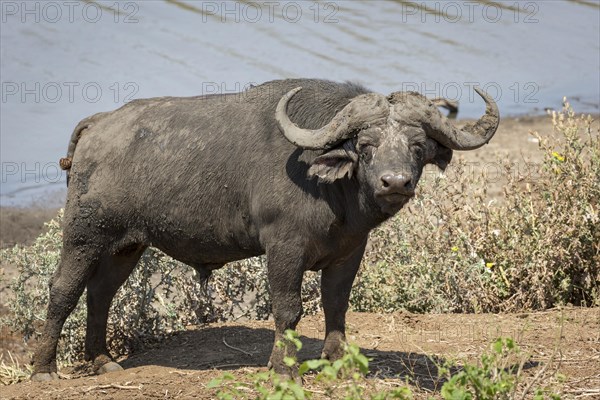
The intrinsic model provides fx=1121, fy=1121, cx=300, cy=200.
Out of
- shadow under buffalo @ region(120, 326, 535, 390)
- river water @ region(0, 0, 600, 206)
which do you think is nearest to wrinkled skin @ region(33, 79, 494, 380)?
shadow under buffalo @ region(120, 326, 535, 390)

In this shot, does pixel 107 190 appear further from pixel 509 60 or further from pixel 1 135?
pixel 509 60

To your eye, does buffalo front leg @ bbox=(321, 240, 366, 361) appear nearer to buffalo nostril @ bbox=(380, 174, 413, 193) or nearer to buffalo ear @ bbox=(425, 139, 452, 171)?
buffalo ear @ bbox=(425, 139, 452, 171)

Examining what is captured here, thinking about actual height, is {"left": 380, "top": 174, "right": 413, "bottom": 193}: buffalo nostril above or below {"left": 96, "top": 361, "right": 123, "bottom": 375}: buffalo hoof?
above

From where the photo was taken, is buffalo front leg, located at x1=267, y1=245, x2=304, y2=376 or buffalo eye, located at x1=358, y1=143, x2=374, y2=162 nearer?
buffalo eye, located at x1=358, y1=143, x2=374, y2=162

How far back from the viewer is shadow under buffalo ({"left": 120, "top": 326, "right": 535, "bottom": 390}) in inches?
295

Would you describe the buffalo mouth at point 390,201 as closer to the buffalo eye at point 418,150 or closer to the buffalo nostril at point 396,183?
the buffalo nostril at point 396,183

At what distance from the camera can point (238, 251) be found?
7547 millimetres

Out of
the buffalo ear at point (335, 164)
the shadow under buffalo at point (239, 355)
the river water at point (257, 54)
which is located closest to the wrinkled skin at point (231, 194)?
the buffalo ear at point (335, 164)

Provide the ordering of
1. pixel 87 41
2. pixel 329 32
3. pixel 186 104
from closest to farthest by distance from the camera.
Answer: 1. pixel 186 104
2. pixel 87 41
3. pixel 329 32

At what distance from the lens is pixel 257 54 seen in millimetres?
18609

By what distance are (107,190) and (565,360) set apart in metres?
3.33

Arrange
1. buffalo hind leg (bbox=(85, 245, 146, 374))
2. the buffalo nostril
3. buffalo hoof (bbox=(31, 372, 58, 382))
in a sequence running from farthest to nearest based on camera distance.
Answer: buffalo hind leg (bbox=(85, 245, 146, 374))
buffalo hoof (bbox=(31, 372, 58, 382))
the buffalo nostril

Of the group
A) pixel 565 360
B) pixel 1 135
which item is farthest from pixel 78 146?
pixel 1 135

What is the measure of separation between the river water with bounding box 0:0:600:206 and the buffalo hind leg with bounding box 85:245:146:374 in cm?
565
